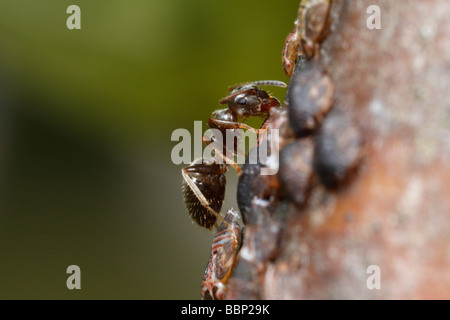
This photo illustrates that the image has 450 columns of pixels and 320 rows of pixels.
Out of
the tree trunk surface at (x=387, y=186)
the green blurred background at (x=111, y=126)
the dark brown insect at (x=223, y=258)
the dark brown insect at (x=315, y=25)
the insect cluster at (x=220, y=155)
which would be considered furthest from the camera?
the green blurred background at (x=111, y=126)

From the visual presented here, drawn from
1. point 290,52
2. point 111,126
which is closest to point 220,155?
point 290,52

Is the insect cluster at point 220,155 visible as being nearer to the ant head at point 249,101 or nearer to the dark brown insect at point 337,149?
the ant head at point 249,101

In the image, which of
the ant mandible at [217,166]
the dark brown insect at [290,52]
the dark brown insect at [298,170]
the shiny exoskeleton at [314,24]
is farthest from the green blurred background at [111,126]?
the dark brown insect at [298,170]

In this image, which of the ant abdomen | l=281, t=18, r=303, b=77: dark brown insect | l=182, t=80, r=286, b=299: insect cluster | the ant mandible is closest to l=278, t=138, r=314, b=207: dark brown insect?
l=281, t=18, r=303, b=77: dark brown insect

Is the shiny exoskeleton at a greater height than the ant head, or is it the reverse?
the ant head

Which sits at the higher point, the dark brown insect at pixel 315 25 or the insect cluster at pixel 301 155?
the dark brown insect at pixel 315 25

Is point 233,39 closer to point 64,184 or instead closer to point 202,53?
point 202,53

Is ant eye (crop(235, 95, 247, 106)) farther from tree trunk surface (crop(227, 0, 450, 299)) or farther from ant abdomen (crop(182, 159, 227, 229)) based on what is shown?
tree trunk surface (crop(227, 0, 450, 299))
